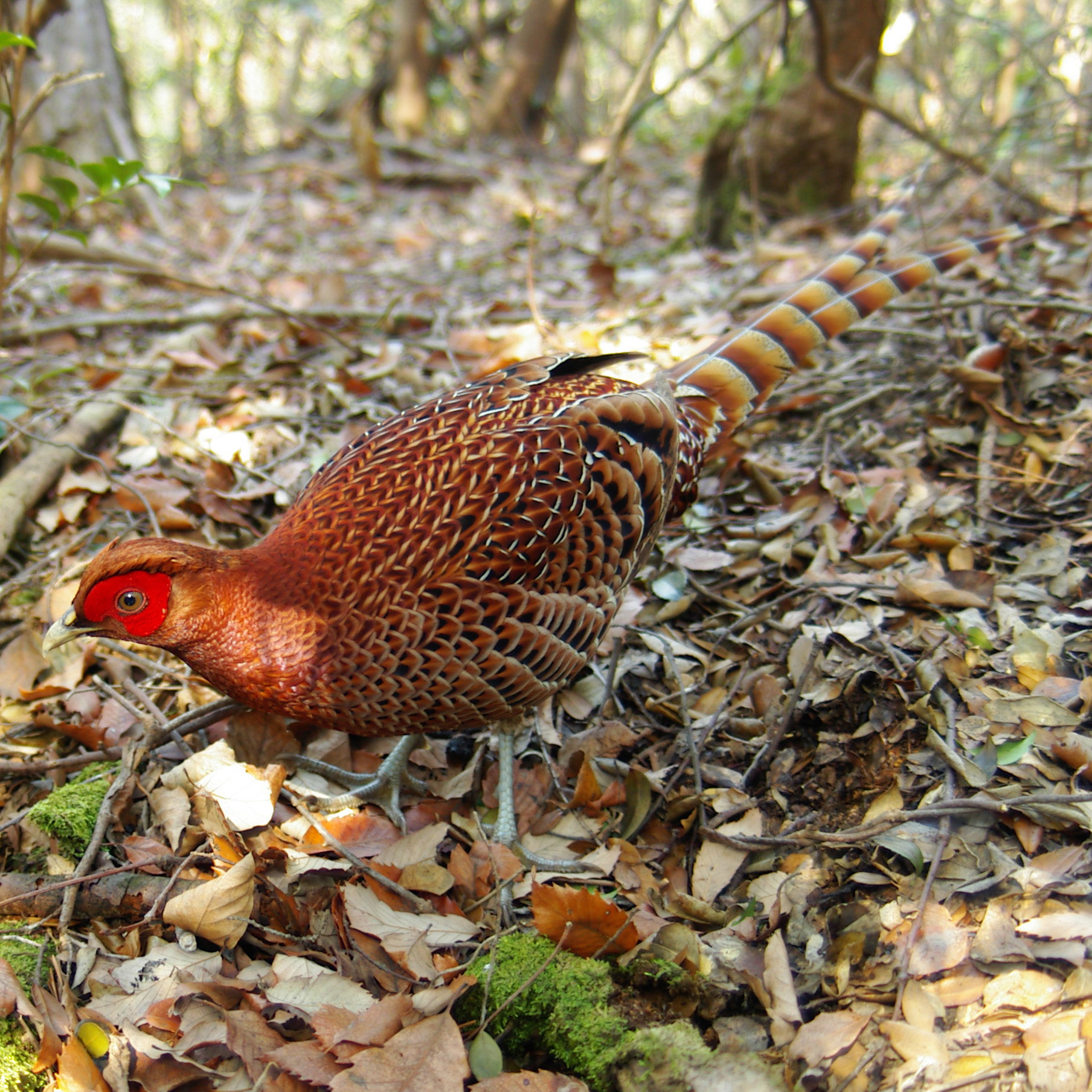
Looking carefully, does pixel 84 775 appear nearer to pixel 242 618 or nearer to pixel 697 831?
pixel 242 618

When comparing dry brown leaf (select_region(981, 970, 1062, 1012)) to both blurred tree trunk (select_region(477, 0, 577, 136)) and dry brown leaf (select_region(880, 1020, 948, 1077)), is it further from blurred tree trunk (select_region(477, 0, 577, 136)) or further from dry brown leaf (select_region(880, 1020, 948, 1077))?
blurred tree trunk (select_region(477, 0, 577, 136))

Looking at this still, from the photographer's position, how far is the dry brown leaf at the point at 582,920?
7.18 feet

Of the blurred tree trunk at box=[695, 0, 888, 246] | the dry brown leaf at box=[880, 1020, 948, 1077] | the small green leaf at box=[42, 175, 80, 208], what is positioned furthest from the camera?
the blurred tree trunk at box=[695, 0, 888, 246]

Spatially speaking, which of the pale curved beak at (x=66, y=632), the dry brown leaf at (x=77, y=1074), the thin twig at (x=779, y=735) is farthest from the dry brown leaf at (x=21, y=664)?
the thin twig at (x=779, y=735)

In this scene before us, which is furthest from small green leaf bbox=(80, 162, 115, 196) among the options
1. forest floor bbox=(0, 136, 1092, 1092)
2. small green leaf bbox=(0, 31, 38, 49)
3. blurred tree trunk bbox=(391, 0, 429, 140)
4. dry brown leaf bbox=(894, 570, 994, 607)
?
blurred tree trunk bbox=(391, 0, 429, 140)

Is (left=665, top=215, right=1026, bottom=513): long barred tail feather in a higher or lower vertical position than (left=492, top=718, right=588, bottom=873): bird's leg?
higher

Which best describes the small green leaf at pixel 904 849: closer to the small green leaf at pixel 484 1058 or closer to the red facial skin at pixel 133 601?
the small green leaf at pixel 484 1058

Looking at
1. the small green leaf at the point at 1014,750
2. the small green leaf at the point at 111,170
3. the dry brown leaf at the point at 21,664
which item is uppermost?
the small green leaf at the point at 111,170

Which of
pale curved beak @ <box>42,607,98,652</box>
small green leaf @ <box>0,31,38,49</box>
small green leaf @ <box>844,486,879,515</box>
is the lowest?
small green leaf @ <box>844,486,879,515</box>

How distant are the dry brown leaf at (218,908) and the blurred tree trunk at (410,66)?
955 cm

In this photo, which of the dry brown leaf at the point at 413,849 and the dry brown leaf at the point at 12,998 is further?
the dry brown leaf at the point at 413,849

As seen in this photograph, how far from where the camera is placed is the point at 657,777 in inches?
108

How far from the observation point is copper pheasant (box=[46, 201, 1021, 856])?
7.79 ft

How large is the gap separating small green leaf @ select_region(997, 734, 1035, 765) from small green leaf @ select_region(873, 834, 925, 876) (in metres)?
0.35
